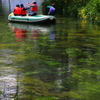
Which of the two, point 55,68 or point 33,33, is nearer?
point 55,68

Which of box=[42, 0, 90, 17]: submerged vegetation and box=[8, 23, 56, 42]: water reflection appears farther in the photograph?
box=[42, 0, 90, 17]: submerged vegetation

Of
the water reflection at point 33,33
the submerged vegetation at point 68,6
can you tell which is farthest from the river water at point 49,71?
the submerged vegetation at point 68,6

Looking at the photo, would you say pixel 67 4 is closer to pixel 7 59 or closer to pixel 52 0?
pixel 52 0

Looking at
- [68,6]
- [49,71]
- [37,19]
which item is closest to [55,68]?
[49,71]

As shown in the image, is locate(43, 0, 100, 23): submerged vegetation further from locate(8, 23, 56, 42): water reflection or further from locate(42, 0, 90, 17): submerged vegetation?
locate(8, 23, 56, 42): water reflection

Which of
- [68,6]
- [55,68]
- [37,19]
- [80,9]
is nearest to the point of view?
[55,68]

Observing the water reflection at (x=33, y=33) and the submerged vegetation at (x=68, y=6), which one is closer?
the water reflection at (x=33, y=33)

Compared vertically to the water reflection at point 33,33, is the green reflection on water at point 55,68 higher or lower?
higher

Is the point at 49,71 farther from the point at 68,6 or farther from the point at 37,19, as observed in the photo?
the point at 68,6

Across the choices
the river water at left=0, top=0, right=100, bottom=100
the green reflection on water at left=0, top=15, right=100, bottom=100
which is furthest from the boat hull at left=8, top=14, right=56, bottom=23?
the river water at left=0, top=0, right=100, bottom=100

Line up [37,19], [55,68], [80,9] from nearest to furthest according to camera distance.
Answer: [55,68] → [37,19] → [80,9]

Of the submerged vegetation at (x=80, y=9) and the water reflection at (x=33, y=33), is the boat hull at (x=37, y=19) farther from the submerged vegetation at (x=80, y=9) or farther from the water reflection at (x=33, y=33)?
the submerged vegetation at (x=80, y=9)

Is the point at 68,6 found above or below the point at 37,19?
above

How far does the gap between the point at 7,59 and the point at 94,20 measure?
11834 mm
